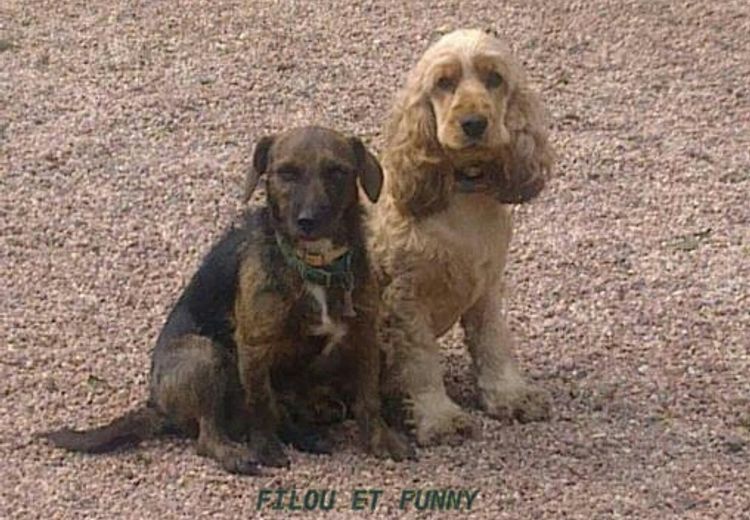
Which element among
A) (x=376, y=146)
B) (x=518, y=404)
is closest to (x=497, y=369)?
(x=518, y=404)

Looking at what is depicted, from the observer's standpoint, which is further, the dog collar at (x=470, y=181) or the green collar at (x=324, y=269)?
the dog collar at (x=470, y=181)

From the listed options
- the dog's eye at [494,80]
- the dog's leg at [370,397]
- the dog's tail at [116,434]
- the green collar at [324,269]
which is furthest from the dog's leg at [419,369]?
the dog's tail at [116,434]

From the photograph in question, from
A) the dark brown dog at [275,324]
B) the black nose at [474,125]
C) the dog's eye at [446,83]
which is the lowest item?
the dark brown dog at [275,324]

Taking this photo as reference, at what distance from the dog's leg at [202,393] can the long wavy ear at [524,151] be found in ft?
3.66

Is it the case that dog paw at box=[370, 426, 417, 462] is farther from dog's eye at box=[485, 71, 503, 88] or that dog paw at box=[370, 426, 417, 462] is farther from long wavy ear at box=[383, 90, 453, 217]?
dog's eye at box=[485, 71, 503, 88]

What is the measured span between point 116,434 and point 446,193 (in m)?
1.37

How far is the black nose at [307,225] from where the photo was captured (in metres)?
5.92

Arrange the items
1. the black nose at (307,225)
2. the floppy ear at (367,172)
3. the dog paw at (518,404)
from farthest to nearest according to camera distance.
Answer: the dog paw at (518,404) → the floppy ear at (367,172) → the black nose at (307,225)

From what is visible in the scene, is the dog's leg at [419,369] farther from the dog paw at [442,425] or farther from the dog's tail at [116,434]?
the dog's tail at [116,434]

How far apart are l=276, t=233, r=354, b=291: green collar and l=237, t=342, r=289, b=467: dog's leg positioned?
0.84 feet

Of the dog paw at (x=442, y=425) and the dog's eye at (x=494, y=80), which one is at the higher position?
the dog's eye at (x=494, y=80)

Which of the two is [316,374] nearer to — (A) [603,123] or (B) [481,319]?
(B) [481,319]

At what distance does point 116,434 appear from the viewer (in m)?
6.38

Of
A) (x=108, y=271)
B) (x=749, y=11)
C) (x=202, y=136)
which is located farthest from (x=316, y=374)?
(x=749, y=11)
